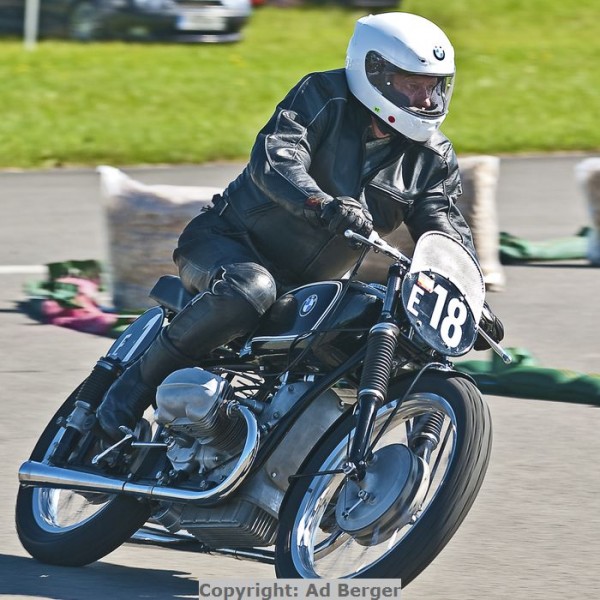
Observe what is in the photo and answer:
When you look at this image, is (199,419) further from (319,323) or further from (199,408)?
(319,323)

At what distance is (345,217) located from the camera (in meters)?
4.39

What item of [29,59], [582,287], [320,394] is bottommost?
[29,59]

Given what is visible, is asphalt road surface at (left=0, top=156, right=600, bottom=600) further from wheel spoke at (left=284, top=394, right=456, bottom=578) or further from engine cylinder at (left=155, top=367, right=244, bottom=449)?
engine cylinder at (left=155, top=367, right=244, bottom=449)

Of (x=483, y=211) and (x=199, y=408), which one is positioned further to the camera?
(x=483, y=211)

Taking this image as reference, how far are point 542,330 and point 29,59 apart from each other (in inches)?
473

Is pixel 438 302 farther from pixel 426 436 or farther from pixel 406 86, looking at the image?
pixel 406 86

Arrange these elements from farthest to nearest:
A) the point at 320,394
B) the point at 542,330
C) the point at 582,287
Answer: the point at 582,287 < the point at 542,330 < the point at 320,394

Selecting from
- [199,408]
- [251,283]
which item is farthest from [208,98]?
[199,408]

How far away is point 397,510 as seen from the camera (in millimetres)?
4211

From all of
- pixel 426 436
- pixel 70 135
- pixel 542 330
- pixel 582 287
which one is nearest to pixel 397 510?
pixel 426 436

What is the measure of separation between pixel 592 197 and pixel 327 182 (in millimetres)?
5933

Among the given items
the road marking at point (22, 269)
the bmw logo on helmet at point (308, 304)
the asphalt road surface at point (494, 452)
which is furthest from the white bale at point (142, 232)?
the bmw logo on helmet at point (308, 304)

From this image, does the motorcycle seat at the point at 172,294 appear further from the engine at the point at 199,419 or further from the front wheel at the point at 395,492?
the front wheel at the point at 395,492

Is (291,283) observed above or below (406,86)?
below
